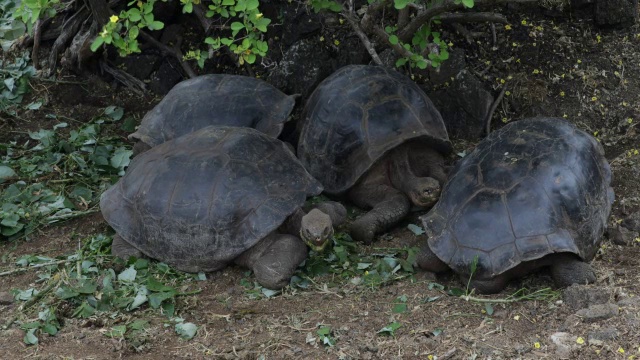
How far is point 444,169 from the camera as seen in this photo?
655 centimetres

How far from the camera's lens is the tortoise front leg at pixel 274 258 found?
5.32m

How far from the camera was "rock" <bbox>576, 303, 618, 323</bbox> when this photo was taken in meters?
4.48

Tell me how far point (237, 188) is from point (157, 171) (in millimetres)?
640

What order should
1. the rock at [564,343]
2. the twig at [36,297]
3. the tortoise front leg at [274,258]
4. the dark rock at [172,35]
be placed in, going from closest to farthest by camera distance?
1. the rock at [564,343]
2. the twig at [36,297]
3. the tortoise front leg at [274,258]
4. the dark rock at [172,35]

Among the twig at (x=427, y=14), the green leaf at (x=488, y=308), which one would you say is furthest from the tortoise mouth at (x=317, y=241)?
the twig at (x=427, y=14)

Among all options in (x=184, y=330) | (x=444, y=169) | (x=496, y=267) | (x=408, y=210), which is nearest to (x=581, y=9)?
(x=444, y=169)

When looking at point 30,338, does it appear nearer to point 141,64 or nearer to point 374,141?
point 374,141

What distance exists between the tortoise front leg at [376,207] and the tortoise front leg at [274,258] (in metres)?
0.51

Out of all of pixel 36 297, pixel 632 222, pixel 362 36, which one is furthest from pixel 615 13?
pixel 36 297

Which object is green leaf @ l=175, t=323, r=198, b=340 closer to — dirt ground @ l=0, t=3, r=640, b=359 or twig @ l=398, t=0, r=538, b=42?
dirt ground @ l=0, t=3, r=640, b=359

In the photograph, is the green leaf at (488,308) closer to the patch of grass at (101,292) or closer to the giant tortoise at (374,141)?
the giant tortoise at (374,141)

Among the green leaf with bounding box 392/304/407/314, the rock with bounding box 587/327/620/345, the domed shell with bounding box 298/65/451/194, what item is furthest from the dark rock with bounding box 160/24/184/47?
the rock with bounding box 587/327/620/345

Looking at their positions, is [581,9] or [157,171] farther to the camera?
[581,9]

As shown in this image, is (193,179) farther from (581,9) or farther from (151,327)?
(581,9)
